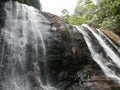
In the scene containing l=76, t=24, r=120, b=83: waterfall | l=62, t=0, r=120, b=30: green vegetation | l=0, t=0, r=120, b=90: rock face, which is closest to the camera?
l=0, t=0, r=120, b=90: rock face

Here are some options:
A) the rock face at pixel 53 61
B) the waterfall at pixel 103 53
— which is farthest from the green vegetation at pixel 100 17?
the rock face at pixel 53 61

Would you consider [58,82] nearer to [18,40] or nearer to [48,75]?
[48,75]

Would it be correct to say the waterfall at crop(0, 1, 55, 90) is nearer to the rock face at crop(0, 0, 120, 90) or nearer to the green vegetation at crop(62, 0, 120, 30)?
the rock face at crop(0, 0, 120, 90)

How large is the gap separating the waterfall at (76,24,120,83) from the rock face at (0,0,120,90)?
51 cm

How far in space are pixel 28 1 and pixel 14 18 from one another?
391 centimetres

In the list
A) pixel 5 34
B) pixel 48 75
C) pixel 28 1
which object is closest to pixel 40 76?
pixel 48 75

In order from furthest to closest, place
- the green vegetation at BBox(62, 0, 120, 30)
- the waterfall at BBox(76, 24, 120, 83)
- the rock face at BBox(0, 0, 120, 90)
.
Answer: the green vegetation at BBox(62, 0, 120, 30) < the waterfall at BBox(76, 24, 120, 83) < the rock face at BBox(0, 0, 120, 90)

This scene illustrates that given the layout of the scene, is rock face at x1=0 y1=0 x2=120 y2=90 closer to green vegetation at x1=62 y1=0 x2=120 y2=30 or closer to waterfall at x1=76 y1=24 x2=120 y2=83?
waterfall at x1=76 y1=24 x2=120 y2=83

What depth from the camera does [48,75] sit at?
856 cm

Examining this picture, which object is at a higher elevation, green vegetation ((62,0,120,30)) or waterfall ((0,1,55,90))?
Answer: green vegetation ((62,0,120,30))

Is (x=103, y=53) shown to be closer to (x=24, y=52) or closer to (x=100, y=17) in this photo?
(x=24, y=52)

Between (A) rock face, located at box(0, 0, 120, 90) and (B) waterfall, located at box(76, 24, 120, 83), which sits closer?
(A) rock face, located at box(0, 0, 120, 90)

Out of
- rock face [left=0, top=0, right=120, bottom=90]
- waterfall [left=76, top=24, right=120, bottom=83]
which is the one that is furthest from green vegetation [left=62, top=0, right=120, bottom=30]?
rock face [left=0, top=0, right=120, bottom=90]

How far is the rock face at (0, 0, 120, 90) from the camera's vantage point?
26.6ft
